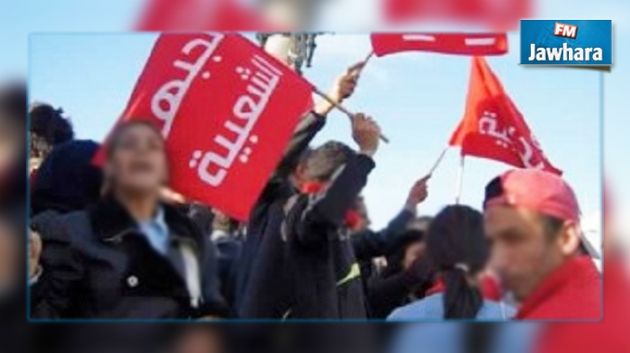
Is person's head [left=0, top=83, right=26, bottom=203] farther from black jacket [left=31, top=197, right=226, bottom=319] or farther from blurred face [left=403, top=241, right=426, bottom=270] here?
blurred face [left=403, top=241, right=426, bottom=270]

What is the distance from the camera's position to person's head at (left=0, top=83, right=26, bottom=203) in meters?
3.11

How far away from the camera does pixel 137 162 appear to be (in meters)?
3.05

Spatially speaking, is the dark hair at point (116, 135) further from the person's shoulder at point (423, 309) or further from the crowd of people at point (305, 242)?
the person's shoulder at point (423, 309)

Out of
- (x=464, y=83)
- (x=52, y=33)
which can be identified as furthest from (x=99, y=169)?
(x=464, y=83)

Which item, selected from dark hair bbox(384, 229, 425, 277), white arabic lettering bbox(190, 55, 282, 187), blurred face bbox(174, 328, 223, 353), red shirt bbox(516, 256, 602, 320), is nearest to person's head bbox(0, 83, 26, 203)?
white arabic lettering bbox(190, 55, 282, 187)

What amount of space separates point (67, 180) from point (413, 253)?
38.7 inches

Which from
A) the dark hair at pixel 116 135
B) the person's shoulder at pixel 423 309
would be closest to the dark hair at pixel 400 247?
the person's shoulder at pixel 423 309

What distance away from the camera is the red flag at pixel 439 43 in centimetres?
305

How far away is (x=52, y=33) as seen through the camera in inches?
121

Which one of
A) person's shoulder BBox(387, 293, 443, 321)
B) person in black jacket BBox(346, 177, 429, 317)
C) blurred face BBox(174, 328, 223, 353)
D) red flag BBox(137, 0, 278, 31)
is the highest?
red flag BBox(137, 0, 278, 31)

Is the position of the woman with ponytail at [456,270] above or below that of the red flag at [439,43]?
below

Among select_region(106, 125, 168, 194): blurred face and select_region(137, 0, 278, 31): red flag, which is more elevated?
select_region(137, 0, 278, 31): red flag

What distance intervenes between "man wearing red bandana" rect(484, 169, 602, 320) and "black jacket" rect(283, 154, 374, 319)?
382 mm

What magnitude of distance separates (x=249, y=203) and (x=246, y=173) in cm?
8
